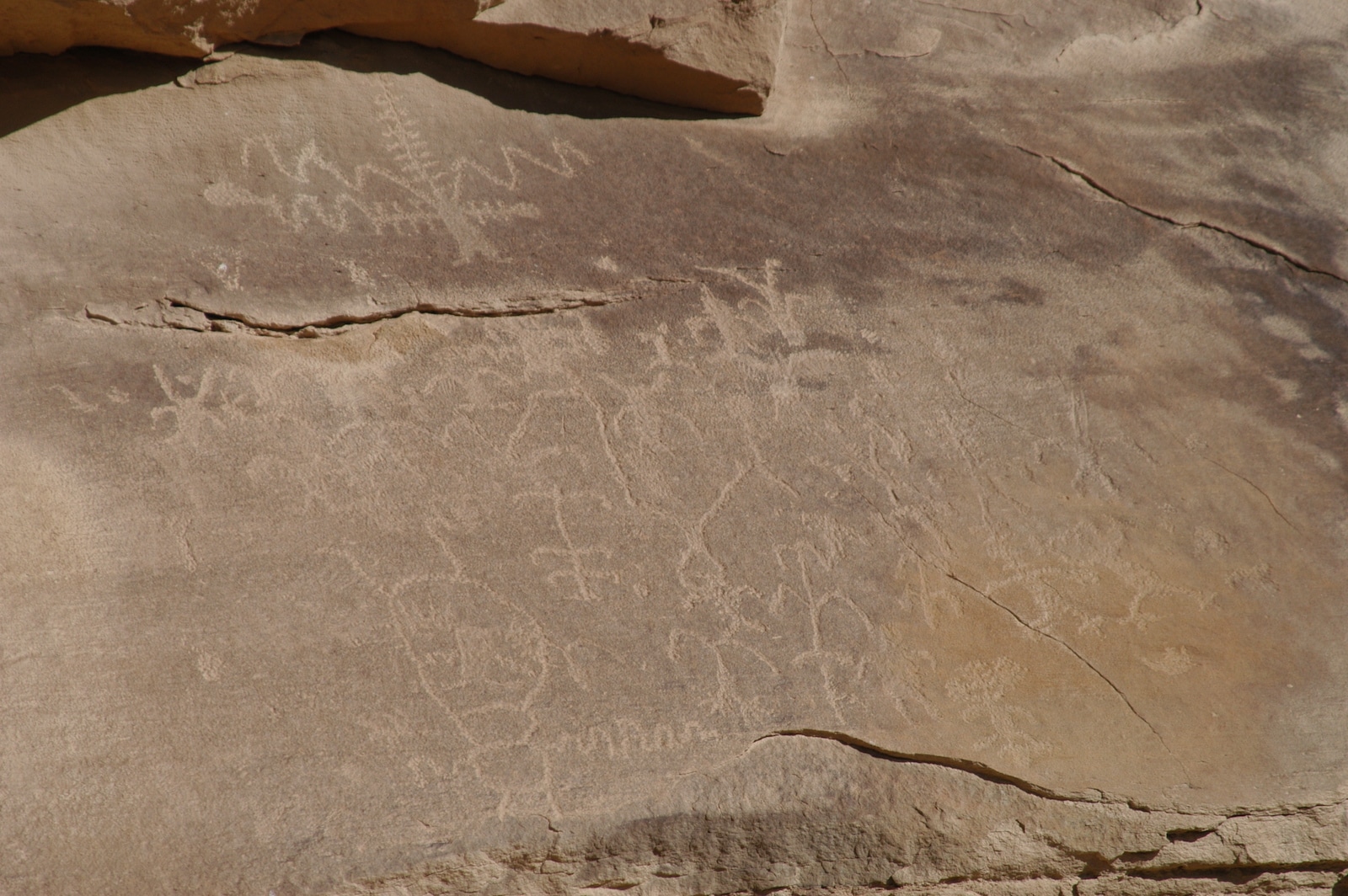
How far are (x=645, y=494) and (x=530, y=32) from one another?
1.34m

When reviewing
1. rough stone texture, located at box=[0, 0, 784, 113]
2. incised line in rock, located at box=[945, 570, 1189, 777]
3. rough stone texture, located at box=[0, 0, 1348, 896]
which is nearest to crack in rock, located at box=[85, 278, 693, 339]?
rough stone texture, located at box=[0, 0, 1348, 896]

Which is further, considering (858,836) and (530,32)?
(530,32)

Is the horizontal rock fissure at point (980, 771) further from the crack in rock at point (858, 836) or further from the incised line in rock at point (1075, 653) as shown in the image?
the incised line in rock at point (1075, 653)

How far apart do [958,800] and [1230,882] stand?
2.84 feet

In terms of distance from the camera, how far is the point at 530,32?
8.93 ft

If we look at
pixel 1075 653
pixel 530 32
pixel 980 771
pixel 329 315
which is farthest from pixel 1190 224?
pixel 329 315

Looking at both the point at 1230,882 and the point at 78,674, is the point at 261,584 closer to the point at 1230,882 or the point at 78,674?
the point at 78,674

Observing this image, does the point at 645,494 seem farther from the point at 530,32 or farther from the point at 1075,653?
the point at 530,32

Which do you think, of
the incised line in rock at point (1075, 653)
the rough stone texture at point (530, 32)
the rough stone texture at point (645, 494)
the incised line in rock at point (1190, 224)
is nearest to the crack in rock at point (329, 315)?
the rough stone texture at point (645, 494)

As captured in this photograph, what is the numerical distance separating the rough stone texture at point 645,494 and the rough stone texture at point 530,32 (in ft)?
0.26

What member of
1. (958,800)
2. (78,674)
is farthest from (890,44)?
(78,674)

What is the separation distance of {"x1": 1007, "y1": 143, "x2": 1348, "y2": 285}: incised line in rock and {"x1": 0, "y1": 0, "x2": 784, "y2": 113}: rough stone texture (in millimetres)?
935

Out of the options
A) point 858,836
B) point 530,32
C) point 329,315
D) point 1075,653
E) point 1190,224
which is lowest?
point 858,836

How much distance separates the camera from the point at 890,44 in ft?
10.1
